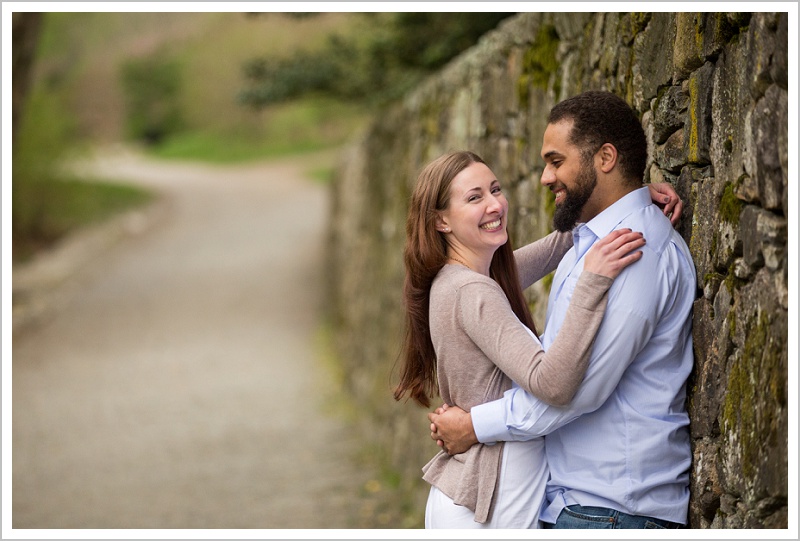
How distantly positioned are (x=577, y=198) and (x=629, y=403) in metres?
0.55

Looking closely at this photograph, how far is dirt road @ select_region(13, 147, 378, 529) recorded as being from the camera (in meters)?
6.91

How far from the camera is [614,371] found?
2.26 m

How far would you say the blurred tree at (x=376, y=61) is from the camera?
27.4 feet

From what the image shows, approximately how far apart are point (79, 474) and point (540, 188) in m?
5.16

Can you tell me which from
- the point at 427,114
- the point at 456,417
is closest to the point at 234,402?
the point at 427,114

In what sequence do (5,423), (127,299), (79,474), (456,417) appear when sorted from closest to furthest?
1. (456,417)
2. (5,423)
3. (79,474)
4. (127,299)

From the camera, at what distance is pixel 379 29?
10.5 meters

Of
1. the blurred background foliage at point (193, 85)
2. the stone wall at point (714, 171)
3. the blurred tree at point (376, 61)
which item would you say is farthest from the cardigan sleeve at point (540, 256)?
the blurred tree at point (376, 61)

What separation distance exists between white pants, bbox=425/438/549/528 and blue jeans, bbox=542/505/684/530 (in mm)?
79

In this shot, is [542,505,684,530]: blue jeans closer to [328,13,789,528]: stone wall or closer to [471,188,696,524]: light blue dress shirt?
[471,188,696,524]: light blue dress shirt

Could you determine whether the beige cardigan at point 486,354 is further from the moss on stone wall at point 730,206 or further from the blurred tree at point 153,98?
the blurred tree at point 153,98

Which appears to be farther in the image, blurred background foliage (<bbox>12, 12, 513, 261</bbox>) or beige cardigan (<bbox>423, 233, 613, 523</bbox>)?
blurred background foliage (<bbox>12, 12, 513, 261</bbox>)

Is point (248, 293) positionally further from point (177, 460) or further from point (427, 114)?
point (427, 114)

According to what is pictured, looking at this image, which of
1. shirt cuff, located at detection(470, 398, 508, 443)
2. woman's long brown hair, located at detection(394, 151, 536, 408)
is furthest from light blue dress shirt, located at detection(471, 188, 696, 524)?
woman's long brown hair, located at detection(394, 151, 536, 408)
